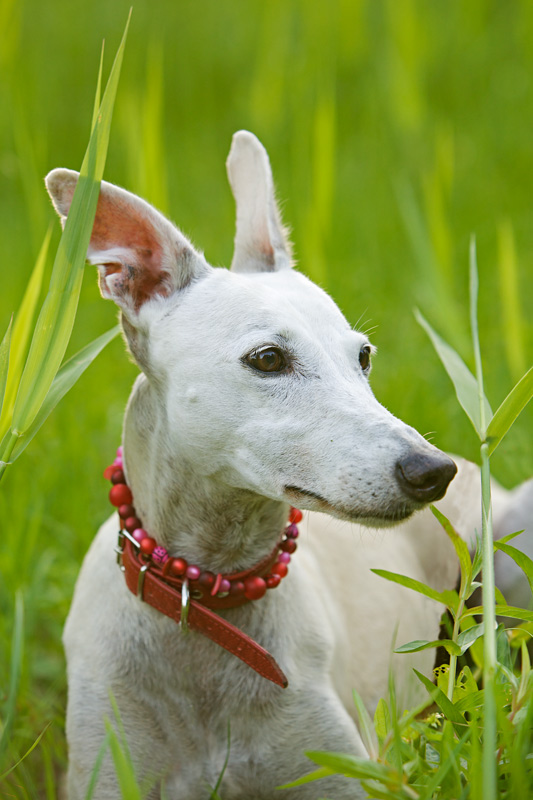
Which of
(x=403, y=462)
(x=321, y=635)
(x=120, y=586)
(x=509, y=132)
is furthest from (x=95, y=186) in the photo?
(x=509, y=132)

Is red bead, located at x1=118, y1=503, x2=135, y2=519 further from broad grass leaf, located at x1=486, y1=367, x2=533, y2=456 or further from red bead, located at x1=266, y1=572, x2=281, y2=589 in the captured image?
broad grass leaf, located at x1=486, y1=367, x2=533, y2=456

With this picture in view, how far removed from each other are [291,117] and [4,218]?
2.43 metres

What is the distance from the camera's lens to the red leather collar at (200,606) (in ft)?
6.64

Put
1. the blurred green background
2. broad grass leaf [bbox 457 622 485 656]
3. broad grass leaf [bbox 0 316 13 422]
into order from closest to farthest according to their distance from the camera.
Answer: broad grass leaf [bbox 457 622 485 656]
broad grass leaf [bbox 0 316 13 422]
the blurred green background

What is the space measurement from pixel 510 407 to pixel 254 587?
764 millimetres

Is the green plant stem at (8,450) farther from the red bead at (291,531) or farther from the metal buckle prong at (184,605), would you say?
the red bead at (291,531)

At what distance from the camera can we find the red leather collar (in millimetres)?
2025

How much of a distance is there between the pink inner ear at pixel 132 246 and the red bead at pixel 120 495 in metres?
0.45

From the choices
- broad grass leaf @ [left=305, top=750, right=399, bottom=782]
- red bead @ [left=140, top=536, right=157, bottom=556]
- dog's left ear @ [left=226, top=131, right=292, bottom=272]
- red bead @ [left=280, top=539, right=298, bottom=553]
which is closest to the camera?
broad grass leaf @ [left=305, top=750, right=399, bottom=782]

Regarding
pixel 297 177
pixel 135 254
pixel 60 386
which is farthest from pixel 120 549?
pixel 297 177

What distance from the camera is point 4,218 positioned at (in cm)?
679

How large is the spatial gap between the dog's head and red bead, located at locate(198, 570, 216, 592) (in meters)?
0.25

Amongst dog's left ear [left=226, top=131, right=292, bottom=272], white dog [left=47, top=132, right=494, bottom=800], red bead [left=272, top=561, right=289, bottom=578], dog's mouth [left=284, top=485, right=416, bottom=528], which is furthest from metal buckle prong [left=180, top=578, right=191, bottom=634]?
dog's left ear [left=226, top=131, right=292, bottom=272]

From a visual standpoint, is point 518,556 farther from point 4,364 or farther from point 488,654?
point 4,364
